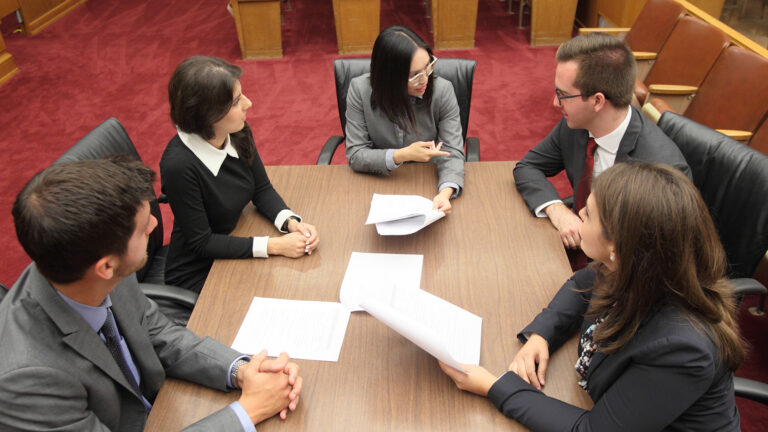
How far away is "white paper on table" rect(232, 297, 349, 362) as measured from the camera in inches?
54.7

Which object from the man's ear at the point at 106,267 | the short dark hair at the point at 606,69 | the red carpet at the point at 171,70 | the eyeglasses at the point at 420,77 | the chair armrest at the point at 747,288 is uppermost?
the short dark hair at the point at 606,69

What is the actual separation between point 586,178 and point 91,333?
5.80ft

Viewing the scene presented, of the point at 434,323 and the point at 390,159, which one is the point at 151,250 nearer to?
the point at 390,159

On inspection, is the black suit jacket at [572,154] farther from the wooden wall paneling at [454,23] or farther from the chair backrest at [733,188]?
the wooden wall paneling at [454,23]

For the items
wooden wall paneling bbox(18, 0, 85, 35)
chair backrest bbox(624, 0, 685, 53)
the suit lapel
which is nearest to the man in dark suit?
the suit lapel

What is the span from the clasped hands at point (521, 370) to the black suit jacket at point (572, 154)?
2.09 ft

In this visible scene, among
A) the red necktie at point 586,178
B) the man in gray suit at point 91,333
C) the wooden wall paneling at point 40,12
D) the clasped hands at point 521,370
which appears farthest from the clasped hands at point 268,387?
the wooden wall paneling at point 40,12

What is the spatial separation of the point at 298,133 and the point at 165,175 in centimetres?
238

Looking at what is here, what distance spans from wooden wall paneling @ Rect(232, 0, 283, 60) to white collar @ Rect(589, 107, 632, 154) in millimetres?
4047

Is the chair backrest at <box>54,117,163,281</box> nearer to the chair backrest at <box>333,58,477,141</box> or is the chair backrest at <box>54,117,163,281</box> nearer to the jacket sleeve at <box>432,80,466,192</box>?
the chair backrest at <box>333,58,477,141</box>

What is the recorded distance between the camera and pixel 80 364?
1.13 meters

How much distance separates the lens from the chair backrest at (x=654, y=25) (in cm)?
350

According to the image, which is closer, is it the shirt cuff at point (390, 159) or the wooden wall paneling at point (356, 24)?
the shirt cuff at point (390, 159)

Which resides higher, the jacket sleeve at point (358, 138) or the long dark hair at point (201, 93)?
the long dark hair at point (201, 93)
